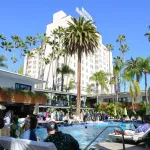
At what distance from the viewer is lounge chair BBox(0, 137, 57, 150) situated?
3770 mm

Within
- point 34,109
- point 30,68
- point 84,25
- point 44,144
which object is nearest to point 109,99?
point 84,25

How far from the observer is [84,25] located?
39688 mm

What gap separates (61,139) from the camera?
4340 millimetres

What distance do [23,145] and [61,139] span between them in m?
0.70

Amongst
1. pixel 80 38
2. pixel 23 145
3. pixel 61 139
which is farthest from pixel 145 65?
pixel 23 145

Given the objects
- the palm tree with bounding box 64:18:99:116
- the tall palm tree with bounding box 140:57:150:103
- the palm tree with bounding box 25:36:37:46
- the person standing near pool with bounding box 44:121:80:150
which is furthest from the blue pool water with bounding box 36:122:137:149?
the palm tree with bounding box 25:36:37:46

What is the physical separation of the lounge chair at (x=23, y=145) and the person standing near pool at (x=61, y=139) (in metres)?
0.48

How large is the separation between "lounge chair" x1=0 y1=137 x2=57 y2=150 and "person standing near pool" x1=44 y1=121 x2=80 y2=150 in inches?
18.8

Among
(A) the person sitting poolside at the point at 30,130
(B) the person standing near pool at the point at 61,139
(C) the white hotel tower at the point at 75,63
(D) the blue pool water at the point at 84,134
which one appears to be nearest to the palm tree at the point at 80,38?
(D) the blue pool water at the point at 84,134

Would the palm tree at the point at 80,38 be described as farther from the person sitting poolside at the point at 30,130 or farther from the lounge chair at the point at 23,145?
the lounge chair at the point at 23,145

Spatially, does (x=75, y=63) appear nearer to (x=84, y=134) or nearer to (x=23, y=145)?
(x=84, y=134)

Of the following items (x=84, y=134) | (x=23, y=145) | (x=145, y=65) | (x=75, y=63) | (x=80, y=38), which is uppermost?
(x=75, y=63)

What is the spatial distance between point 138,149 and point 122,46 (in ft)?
230

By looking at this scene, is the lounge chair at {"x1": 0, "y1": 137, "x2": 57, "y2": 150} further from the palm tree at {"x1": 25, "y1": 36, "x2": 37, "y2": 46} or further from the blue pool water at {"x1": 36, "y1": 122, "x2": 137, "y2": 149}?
the palm tree at {"x1": 25, "y1": 36, "x2": 37, "y2": 46}
